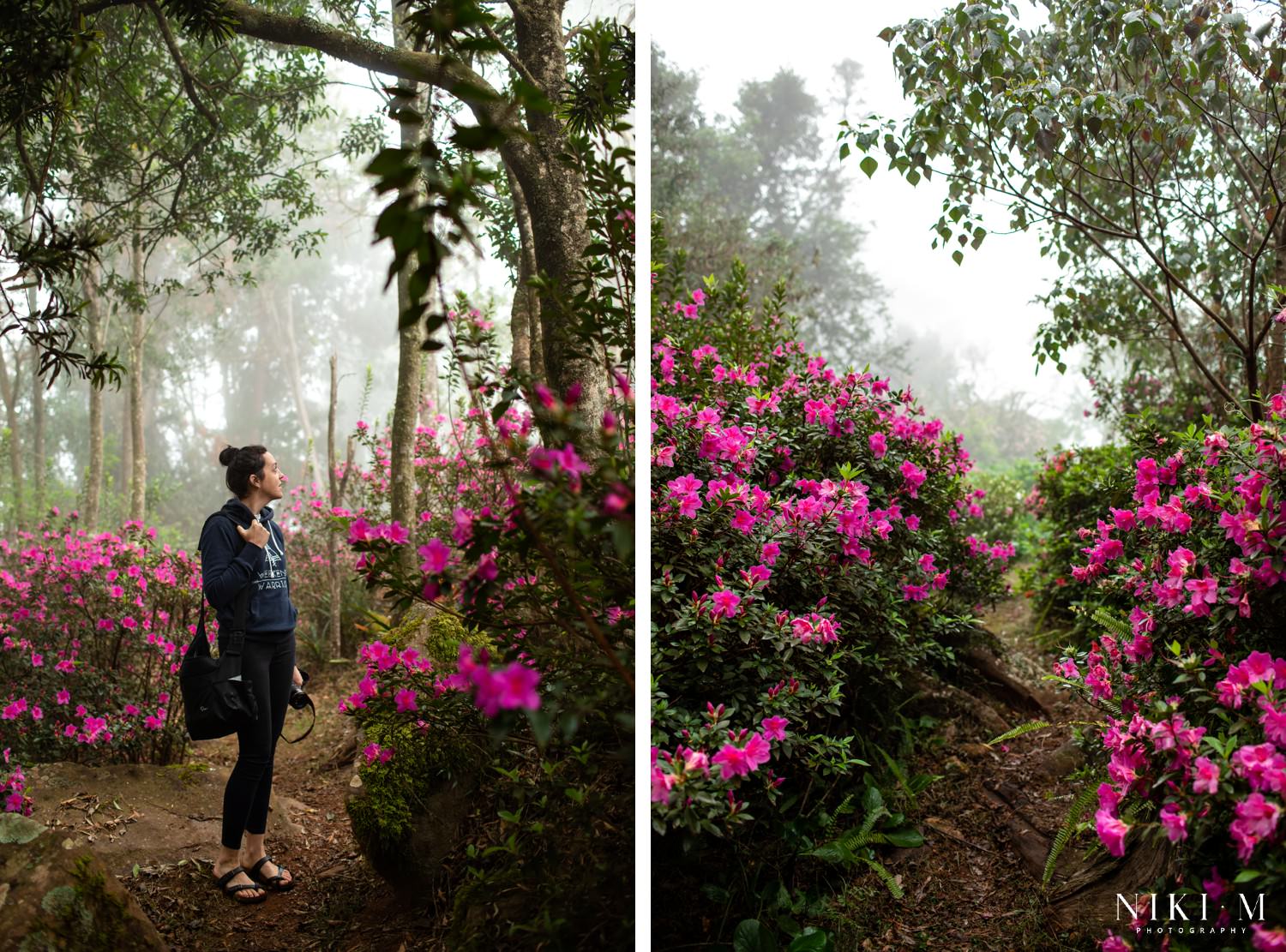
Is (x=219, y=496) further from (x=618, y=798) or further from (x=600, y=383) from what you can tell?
(x=618, y=798)

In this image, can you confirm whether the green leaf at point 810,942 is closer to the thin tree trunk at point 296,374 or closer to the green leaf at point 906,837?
the green leaf at point 906,837

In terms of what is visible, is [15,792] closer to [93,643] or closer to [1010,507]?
[93,643]

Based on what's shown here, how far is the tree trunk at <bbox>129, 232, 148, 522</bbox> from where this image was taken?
1.19 meters

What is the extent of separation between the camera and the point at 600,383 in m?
1.41

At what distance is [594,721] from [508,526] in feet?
1.48

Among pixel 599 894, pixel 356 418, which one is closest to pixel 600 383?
pixel 356 418

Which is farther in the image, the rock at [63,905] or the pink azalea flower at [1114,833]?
the pink azalea flower at [1114,833]

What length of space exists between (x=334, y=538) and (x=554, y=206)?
2.01ft

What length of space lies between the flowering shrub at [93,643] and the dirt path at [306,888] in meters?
0.11

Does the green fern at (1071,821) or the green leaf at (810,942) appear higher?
the green fern at (1071,821)

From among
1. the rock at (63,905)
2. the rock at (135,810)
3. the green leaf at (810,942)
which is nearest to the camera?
the rock at (63,905)

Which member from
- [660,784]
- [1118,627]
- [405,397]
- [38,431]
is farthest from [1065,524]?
[38,431]

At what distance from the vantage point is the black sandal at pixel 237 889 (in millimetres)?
1044

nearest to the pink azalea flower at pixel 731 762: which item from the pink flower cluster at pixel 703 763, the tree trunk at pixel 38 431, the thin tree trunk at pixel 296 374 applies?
the pink flower cluster at pixel 703 763
